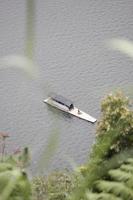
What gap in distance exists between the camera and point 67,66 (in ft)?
28.1

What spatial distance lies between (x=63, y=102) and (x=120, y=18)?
9.54 ft

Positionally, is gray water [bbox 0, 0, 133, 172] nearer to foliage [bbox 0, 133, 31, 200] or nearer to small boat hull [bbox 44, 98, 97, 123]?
small boat hull [bbox 44, 98, 97, 123]

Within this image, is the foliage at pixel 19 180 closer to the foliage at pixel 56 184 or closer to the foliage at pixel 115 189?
the foliage at pixel 115 189

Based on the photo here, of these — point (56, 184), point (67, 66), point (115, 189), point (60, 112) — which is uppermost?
point (67, 66)

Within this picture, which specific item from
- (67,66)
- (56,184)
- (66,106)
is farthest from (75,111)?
(56,184)

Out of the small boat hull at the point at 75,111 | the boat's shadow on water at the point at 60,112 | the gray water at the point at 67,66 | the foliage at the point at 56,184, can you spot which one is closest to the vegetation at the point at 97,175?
the foliage at the point at 56,184

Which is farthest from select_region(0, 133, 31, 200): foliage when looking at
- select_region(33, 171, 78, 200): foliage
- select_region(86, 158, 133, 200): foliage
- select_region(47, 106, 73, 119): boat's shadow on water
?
select_region(47, 106, 73, 119): boat's shadow on water

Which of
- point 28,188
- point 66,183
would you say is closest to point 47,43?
point 66,183

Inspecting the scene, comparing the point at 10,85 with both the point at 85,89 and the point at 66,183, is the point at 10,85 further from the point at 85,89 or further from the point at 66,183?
the point at 66,183

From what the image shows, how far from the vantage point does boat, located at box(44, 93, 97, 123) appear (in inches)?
292

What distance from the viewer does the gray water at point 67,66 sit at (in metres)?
7.29

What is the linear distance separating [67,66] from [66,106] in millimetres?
1299

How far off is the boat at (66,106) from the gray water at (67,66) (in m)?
0.09

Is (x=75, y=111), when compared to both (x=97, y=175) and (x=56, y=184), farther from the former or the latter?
(x=97, y=175)
